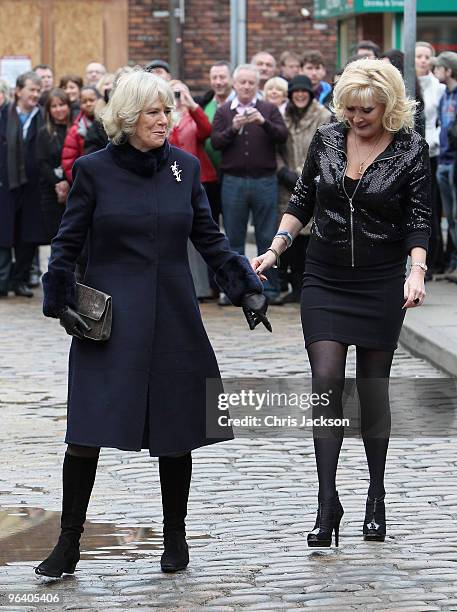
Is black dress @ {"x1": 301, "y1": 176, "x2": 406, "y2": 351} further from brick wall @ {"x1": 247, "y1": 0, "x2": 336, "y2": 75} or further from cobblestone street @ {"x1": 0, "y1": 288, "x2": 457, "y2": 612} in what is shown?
brick wall @ {"x1": 247, "y1": 0, "x2": 336, "y2": 75}

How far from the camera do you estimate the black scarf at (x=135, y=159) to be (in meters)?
6.03

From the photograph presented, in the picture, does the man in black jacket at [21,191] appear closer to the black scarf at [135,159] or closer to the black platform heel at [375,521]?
the black platform heel at [375,521]

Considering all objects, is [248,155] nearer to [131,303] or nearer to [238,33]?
[238,33]

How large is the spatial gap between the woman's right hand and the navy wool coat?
49cm

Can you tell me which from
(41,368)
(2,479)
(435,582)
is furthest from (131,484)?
(41,368)

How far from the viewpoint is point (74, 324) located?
5.95 m

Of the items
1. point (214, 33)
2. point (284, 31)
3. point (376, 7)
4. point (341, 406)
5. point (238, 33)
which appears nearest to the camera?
point (341, 406)

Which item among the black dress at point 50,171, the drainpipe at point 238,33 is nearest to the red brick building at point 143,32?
the drainpipe at point 238,33

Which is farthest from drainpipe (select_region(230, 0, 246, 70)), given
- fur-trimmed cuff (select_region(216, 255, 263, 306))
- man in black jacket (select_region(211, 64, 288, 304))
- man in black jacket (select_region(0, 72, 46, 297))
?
fur-trimmed cuff (select_region(216, 255, 263, 306))

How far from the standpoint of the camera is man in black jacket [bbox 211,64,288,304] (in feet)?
46.9

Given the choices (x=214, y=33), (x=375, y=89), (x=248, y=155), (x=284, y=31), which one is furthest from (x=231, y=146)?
(x=284, y=31)

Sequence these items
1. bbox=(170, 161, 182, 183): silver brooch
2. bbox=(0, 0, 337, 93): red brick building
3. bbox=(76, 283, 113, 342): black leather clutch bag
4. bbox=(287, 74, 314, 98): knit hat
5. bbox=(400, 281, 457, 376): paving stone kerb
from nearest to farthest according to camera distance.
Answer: bbox=(76, 283, 113, 342): black leather clutch bag
bbox=(170, 161, 182, 183): silver brooch
bbox=(400, 281, 457, 376): paving stone kerb
bbox=(287, 74, 314, 98): knit hat
bbox=(0, 0, 337, 93): red brick building

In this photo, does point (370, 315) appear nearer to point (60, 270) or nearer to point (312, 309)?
point (312, 309)

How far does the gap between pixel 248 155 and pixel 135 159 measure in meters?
8.46
